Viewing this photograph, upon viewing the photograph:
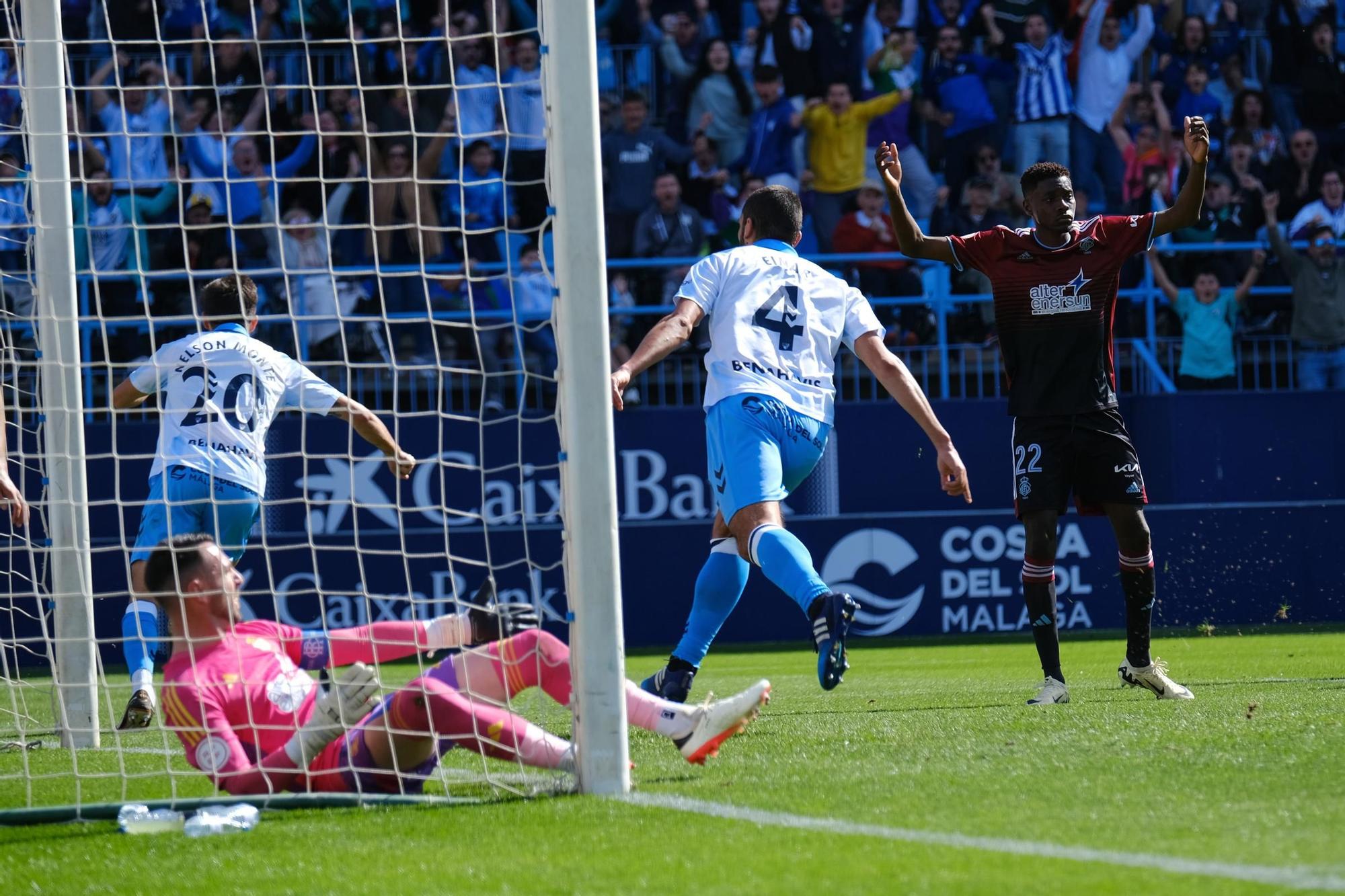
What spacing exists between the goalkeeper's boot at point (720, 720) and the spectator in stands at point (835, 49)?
11.1 m

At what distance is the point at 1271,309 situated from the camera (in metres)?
13.7

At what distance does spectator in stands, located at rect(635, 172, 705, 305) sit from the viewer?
13.7m

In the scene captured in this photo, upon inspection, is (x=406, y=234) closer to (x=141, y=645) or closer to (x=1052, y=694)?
(x=141, y=645)

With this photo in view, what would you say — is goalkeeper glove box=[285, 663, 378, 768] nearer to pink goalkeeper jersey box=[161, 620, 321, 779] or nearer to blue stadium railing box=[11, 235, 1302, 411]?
pink goalkeeper jersey box=[161, 620, 321, 779]

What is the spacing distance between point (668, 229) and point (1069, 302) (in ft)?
23.3

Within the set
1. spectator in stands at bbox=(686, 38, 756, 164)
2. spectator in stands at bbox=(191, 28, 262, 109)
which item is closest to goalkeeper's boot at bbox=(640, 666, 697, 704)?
spectator in stands at bbox=(191, 28, 262, 109)

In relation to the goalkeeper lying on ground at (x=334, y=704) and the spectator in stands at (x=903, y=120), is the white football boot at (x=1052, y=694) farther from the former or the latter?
the spectator in stands at (x=903, y=120)

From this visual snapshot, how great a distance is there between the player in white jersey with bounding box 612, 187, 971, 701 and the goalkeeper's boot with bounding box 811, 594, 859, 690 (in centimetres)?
41

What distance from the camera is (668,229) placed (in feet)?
45.0

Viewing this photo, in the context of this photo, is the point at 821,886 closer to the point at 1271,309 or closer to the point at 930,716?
the point at 930,716

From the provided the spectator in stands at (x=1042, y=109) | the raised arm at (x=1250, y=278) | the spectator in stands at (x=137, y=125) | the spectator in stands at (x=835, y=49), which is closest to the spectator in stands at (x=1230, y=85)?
the spectator in stands at (x=1042, y=109)

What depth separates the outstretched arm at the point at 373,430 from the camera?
262 inches

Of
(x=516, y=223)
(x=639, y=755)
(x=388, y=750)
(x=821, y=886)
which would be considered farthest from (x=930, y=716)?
(x=516, y=223)

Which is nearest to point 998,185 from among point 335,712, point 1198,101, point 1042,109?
point 1042,109
